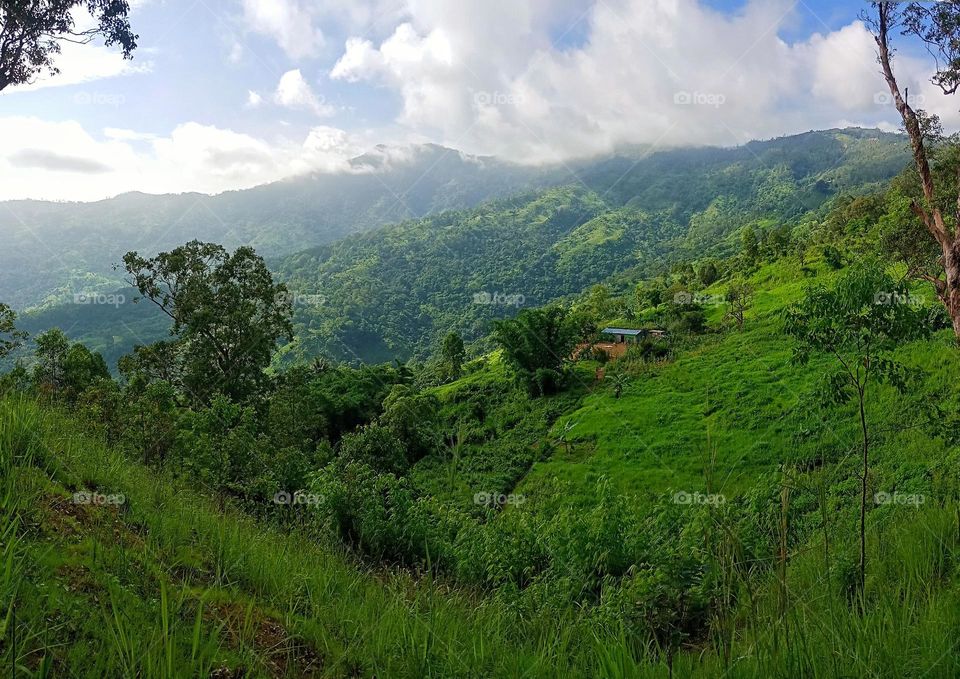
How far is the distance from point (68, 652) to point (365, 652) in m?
1.12

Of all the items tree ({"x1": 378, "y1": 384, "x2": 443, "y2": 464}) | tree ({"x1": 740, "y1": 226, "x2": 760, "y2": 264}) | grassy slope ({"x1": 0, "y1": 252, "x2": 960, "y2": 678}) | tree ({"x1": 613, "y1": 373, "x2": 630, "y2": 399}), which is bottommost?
tree ({"x1": 378, "y1": 384, "x2": 443, "y2": 464})

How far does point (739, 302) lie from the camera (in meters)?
42.2

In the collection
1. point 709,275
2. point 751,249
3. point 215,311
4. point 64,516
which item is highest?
point 751,249

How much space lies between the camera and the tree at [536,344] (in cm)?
4041

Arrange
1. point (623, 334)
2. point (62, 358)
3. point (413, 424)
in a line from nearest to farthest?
point (62, 358) → point (413, 424) → point (623, 334)

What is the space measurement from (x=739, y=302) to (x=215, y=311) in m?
37.2

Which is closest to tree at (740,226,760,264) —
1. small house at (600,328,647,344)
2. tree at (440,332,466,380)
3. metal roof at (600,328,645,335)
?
metal roof at (600,328,645,335)

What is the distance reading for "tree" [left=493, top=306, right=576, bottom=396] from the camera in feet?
133

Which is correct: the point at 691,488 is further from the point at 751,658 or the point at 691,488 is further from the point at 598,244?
the point at 598,244

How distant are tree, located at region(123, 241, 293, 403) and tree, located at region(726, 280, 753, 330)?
31771 millimetres

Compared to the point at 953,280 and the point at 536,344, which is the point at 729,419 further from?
the point at 536,344

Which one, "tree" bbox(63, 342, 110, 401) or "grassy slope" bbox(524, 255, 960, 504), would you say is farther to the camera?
"tree" bbox(63, 342, 110, 401)

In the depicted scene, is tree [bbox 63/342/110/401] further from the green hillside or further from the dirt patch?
the dirt patch

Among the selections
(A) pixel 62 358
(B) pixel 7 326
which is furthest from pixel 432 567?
(A) pixel 62 358
